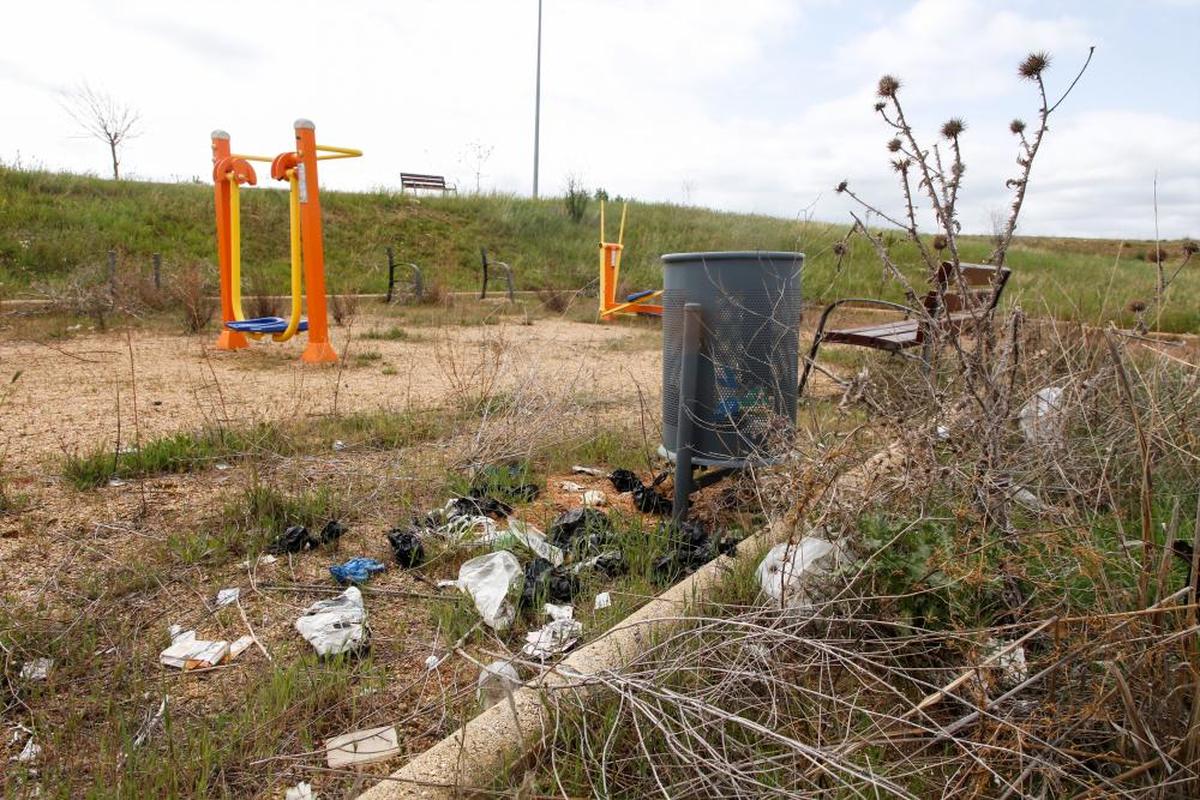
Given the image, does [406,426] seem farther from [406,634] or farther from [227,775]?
[227,775]

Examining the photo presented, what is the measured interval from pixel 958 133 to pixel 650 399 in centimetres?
327

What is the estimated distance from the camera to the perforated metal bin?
2689mm

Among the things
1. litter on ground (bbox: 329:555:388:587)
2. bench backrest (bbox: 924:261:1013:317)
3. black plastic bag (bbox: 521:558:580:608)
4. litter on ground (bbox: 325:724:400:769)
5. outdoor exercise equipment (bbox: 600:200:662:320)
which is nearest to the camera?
litter on ground (bbox: 325:724:400:769)

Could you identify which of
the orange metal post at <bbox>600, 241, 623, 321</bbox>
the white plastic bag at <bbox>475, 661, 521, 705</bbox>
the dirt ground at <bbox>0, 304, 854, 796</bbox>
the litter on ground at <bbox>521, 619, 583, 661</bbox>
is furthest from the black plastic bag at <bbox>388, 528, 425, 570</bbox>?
the orange metal post at <bbox>600, 241, 623, 321</bbox>

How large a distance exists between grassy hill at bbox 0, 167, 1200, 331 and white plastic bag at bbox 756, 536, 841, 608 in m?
9.24

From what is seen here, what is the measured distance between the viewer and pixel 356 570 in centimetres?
236

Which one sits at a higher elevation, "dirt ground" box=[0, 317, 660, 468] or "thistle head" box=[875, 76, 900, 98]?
"thistle head" box=[875, 76, 900, 98]

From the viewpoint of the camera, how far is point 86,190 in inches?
631

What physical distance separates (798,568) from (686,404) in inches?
33.9

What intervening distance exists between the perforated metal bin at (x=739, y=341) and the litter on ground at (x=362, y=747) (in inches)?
59.6

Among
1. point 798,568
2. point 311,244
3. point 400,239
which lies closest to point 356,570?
point 798,568

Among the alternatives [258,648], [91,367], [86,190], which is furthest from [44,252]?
[258,648]

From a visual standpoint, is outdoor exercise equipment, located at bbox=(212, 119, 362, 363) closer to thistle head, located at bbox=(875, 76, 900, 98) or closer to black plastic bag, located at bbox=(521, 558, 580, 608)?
black plastic bag, located at bbox=(521, 558, 580, 608)

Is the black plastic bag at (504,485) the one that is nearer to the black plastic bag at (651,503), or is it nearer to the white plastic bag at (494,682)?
the black plastic bag at (651,503)
